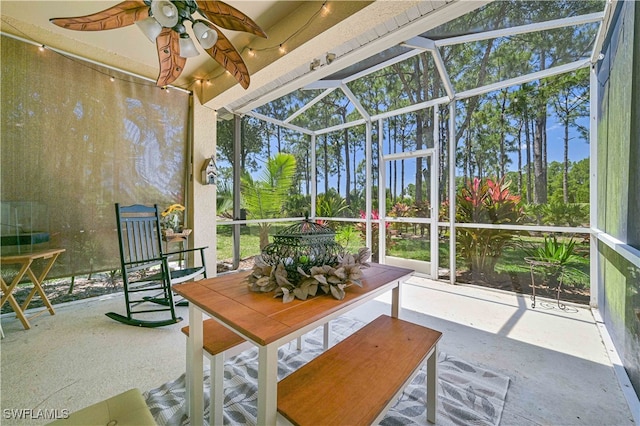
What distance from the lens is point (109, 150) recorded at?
3.04 m

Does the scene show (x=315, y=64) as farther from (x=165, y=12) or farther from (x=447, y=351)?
(x=447, y=351)

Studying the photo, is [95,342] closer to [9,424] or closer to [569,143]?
[9,424]

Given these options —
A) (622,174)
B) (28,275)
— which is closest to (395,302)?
(622,174)

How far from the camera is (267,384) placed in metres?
0.89

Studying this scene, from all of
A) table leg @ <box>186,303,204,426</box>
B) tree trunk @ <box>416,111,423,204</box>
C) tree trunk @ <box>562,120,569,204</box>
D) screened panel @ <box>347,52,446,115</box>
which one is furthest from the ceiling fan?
tree trunk @ <box>562,120,569,204</box>

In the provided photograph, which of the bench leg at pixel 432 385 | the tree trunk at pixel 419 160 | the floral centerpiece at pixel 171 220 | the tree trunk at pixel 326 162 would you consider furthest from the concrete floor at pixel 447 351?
the tree trunk at pixel 326 162

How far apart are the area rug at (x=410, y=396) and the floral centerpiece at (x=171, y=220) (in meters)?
2.03

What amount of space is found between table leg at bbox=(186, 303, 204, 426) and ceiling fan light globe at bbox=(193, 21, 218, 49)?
1.56 metres

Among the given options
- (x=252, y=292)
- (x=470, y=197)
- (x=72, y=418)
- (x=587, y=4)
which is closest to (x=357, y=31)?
(x=587, y=4)

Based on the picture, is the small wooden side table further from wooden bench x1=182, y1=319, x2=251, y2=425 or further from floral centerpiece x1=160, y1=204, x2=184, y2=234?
wooden bench x1=182, y1=319, x2=251, y2=425

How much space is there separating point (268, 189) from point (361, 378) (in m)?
3.98

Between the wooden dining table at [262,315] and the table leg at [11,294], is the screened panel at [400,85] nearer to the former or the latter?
the wooden dining table at [262,315]

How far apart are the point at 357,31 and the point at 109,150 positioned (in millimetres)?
3001

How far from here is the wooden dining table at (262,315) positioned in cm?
89
